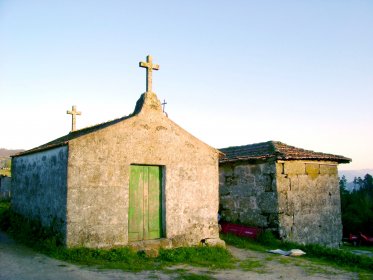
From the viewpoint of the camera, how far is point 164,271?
20.9 feet

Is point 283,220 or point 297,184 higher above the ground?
point 297,184

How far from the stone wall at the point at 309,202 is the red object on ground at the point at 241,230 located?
0.93 meters

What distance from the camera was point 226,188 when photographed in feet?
40.8

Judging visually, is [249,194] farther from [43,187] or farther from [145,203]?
[43,187]

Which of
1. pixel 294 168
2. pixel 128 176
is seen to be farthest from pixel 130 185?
pixel 294 168

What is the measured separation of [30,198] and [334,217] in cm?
1061

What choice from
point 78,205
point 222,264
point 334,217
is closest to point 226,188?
point 334,217

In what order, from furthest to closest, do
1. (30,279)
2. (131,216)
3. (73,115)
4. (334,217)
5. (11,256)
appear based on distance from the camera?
(73,115) < (334,217) < (131,216) < (11,256) < (30,279)

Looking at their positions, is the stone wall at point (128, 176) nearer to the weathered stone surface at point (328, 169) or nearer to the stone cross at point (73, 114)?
the weathered stone surface at point (328, 169)

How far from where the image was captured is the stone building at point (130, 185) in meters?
7.26

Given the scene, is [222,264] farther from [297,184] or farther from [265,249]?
[297,184]

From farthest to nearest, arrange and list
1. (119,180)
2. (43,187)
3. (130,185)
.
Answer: (43,187) < (130,185) < (119,180)

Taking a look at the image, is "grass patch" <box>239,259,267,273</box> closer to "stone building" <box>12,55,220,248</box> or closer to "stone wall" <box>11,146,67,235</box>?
"stone building" <box>12,55,220,248</box>

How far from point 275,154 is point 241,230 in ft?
9.84
